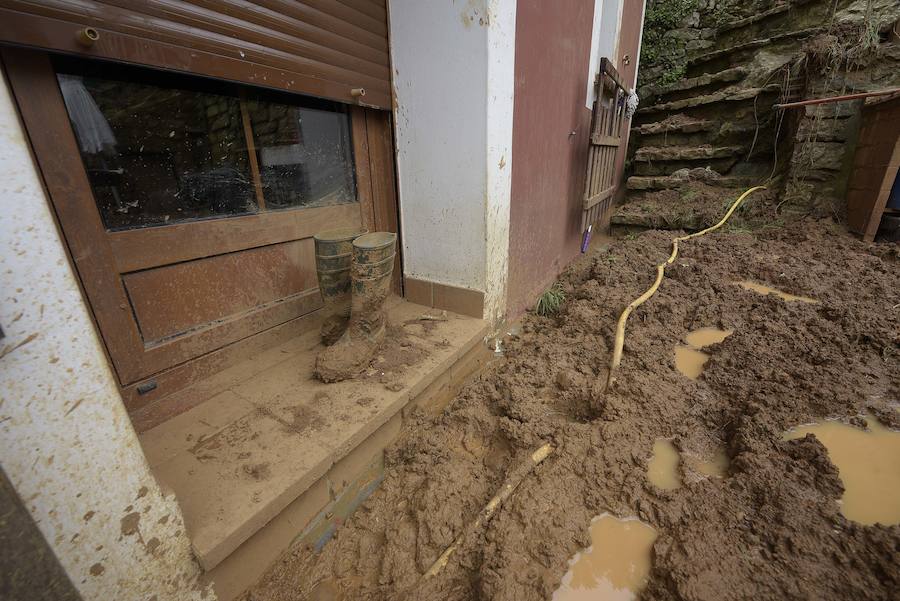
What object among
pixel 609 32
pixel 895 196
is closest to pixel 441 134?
pixel 609 32

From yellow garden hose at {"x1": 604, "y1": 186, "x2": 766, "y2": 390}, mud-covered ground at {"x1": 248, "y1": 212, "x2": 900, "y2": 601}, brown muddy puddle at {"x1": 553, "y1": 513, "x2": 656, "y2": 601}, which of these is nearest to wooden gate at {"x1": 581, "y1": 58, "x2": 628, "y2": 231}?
yellow garden hose at {"x1": 604, "y1": 186, "x2": 766, "y2": 390}

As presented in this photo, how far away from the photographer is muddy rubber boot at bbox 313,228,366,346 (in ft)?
5.77

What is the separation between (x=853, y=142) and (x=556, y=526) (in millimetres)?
5280

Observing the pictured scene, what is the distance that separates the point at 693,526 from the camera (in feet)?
3.76

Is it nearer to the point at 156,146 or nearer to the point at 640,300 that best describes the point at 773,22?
the point at 640,300

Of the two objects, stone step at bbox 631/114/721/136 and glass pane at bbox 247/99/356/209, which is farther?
stone step at bbox 631/114/721/136

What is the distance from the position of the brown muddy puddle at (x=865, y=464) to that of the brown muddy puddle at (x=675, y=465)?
30cm

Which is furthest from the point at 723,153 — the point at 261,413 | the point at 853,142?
the point at 261,413

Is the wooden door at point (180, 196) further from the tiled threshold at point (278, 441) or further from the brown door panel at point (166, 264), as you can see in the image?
the tiled threshold at point (278, 441)

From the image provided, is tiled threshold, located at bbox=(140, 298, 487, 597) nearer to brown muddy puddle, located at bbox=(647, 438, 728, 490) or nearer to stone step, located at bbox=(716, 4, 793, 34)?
brown muddy puddle, located at bbox=(647, 438, 728, 490)

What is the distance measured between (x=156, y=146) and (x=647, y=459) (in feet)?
7.60

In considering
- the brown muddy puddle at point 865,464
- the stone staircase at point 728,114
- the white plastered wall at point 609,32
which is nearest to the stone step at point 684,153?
the stone staircase at point 728,114

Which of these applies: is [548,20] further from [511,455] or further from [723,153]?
[723,153]

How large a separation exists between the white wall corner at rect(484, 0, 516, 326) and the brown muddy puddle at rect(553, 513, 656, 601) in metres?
1.44
